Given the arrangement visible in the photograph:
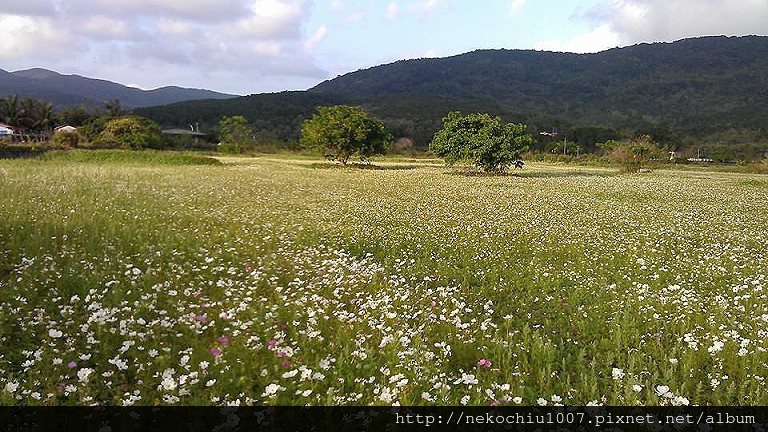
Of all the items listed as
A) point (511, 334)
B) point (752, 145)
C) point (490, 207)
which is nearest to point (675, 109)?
point (752, 145)

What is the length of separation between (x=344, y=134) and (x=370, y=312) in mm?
50149

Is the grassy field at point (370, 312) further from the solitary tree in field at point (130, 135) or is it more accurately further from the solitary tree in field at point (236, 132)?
the solitary tree in field at point (236, 132)

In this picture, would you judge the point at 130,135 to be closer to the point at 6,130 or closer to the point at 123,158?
the point at 123,158

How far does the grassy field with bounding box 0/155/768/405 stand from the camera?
5.07m

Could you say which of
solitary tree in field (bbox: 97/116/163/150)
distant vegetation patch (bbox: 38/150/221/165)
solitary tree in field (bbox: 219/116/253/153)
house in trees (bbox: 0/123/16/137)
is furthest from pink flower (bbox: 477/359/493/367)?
house in trees (bbox: 0/123/16/137)

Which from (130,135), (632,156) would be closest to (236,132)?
(130,135)

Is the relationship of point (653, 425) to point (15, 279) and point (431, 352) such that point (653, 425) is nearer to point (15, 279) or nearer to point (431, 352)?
point (431, 352)

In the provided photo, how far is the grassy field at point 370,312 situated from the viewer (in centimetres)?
507

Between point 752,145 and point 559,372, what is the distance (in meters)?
147

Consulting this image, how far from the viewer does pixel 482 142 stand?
4206 cm

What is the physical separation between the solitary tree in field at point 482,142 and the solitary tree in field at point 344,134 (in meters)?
13.2

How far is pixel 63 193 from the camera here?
19.2 meters

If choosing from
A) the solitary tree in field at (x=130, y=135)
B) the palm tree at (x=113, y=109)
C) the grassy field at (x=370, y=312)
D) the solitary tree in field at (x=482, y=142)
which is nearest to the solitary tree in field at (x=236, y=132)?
the solitary tree in field at (x=130, y=135)

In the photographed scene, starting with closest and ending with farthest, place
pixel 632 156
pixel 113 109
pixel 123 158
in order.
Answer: pixel 123 158, pixel 632 156, pixel 113 109
